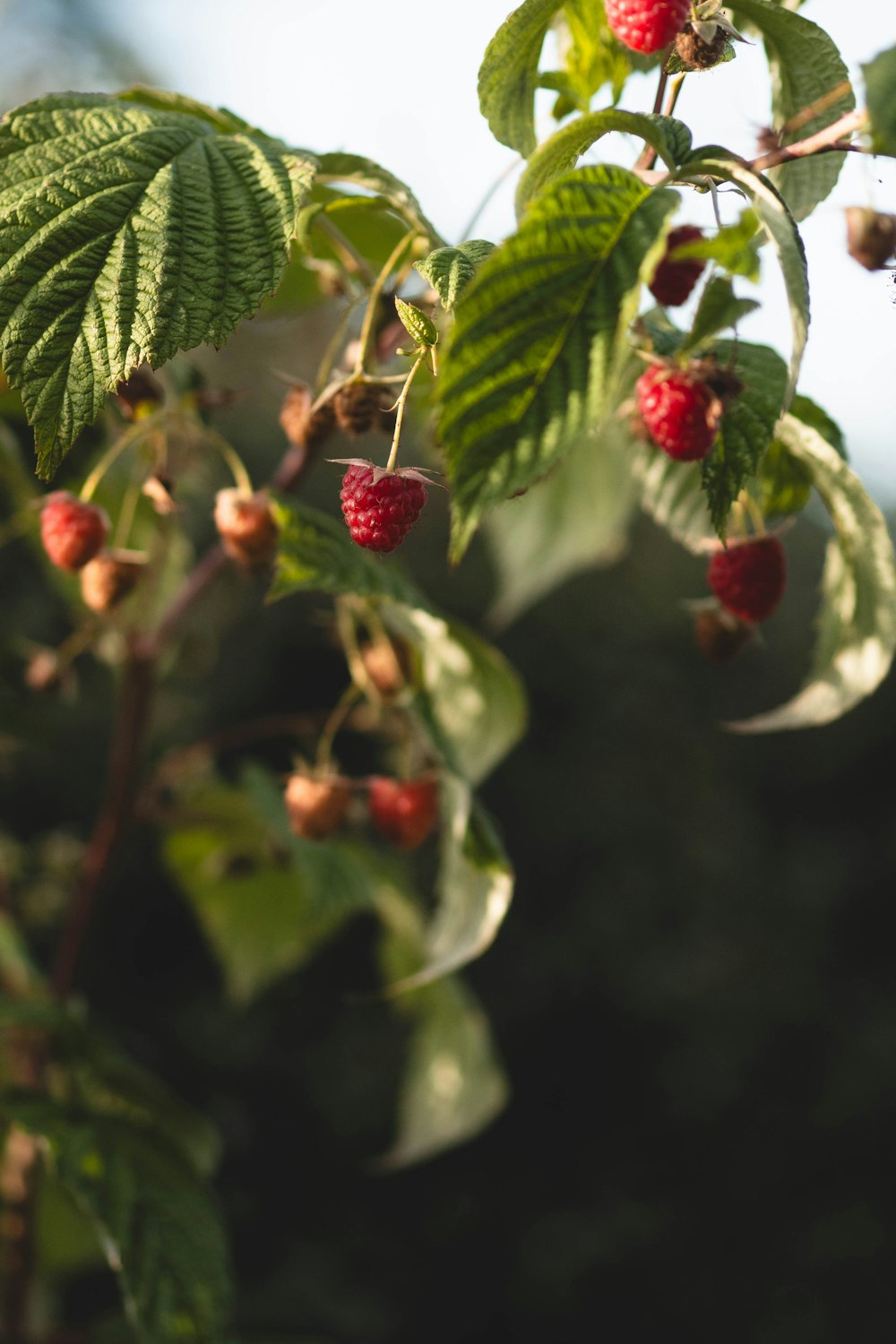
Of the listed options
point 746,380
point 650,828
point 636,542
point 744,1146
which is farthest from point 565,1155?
point 746,380

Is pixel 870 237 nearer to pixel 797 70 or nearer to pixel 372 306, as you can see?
pixel 797 70

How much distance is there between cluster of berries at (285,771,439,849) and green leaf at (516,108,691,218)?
18.7 inches

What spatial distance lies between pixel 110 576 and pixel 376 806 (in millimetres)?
278

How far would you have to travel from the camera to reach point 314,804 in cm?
84

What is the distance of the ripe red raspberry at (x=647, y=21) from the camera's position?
45 cm

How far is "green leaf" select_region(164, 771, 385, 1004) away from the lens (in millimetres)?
1043

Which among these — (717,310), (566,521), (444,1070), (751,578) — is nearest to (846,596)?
(751,578)

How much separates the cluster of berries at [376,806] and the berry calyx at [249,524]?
0.67ft

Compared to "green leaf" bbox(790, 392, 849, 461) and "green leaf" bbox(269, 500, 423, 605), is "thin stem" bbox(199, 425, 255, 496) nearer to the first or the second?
"green leaf" bbox(269, 500, 423, 605)

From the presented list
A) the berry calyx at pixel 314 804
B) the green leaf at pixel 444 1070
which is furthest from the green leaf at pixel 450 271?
the green leaf at pixel 444 1070

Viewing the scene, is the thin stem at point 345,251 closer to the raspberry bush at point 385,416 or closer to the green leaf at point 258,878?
the raspberry bush at point 385,416

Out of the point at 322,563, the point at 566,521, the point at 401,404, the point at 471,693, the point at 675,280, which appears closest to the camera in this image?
the point at 401,404

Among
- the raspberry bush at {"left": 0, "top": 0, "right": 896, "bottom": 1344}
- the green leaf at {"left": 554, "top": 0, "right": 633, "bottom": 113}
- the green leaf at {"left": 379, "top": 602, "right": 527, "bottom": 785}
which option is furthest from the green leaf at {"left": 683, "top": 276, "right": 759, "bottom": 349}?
the green leaf at {"left": 379, "top": 602, "right": 527, "bottom": 785}

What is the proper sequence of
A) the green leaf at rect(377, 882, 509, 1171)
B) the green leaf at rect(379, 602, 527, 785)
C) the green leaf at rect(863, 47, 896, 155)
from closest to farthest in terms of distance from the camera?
the green leaf at rect(863, 47, 896, 155) → the green leaf at rect(379, 602, 527, 785) → the green leaf at rect(377, 882, 509, 1171)
